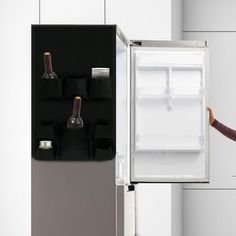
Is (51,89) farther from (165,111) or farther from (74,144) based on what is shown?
(165,111)

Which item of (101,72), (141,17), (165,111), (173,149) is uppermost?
(141,17)

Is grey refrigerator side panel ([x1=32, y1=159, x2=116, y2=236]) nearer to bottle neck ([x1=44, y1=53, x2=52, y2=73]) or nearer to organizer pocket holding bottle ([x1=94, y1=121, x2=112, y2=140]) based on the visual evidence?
organizer pocket holding bottle ([x1=94, y1=121, x2=112, y2=140])

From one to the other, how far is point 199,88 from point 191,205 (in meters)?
1.66

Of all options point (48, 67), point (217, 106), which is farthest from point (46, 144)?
point (217, 106)

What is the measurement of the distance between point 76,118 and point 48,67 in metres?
0.21

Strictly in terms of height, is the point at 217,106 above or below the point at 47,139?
above

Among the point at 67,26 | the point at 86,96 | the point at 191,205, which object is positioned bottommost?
the point at 191,205

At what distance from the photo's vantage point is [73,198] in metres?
2.53

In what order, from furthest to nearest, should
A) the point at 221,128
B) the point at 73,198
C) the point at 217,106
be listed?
the point at 217,106
the point at 221,128
the point at 73,198


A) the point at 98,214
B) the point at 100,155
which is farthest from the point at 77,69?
the point at 98,214

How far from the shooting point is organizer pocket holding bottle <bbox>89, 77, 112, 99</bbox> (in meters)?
2.47

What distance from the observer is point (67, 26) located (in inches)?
99.8
